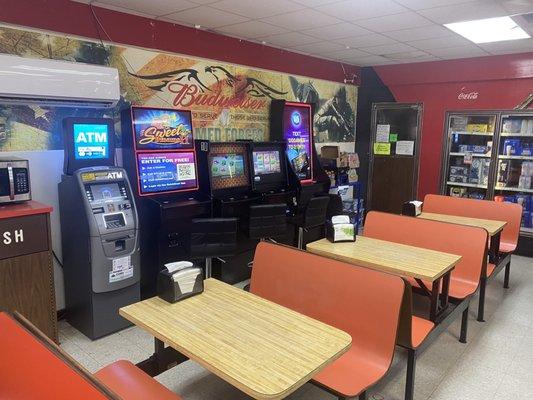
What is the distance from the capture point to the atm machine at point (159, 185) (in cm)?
373

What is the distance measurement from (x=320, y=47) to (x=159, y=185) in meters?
3.01

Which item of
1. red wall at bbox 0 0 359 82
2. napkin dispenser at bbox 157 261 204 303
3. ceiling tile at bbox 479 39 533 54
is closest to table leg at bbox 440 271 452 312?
napkin dispenser at bbox 157 261 204 303

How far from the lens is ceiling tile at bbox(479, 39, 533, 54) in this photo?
16.4ft

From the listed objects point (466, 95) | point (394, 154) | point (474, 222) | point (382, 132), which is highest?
point (466, 95)

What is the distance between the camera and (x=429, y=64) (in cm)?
648

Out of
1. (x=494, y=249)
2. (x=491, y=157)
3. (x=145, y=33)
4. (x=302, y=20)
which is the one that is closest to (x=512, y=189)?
(x=491, y=157)

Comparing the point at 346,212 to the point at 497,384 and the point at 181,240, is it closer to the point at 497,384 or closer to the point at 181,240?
the point at 181,240

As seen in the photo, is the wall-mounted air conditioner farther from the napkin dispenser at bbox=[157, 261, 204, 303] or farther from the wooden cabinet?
the napkin dispenser at bbox=[157, 261, 204, 303]

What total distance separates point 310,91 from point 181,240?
11.1 feet

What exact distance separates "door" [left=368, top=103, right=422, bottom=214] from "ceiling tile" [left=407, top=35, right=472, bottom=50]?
1.51 meters

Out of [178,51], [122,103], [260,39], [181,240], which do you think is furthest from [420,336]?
[260,39]

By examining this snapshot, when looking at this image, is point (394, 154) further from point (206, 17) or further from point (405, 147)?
point (206, 17)

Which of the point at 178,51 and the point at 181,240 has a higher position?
the point at 178,51

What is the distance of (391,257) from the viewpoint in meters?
2.98
